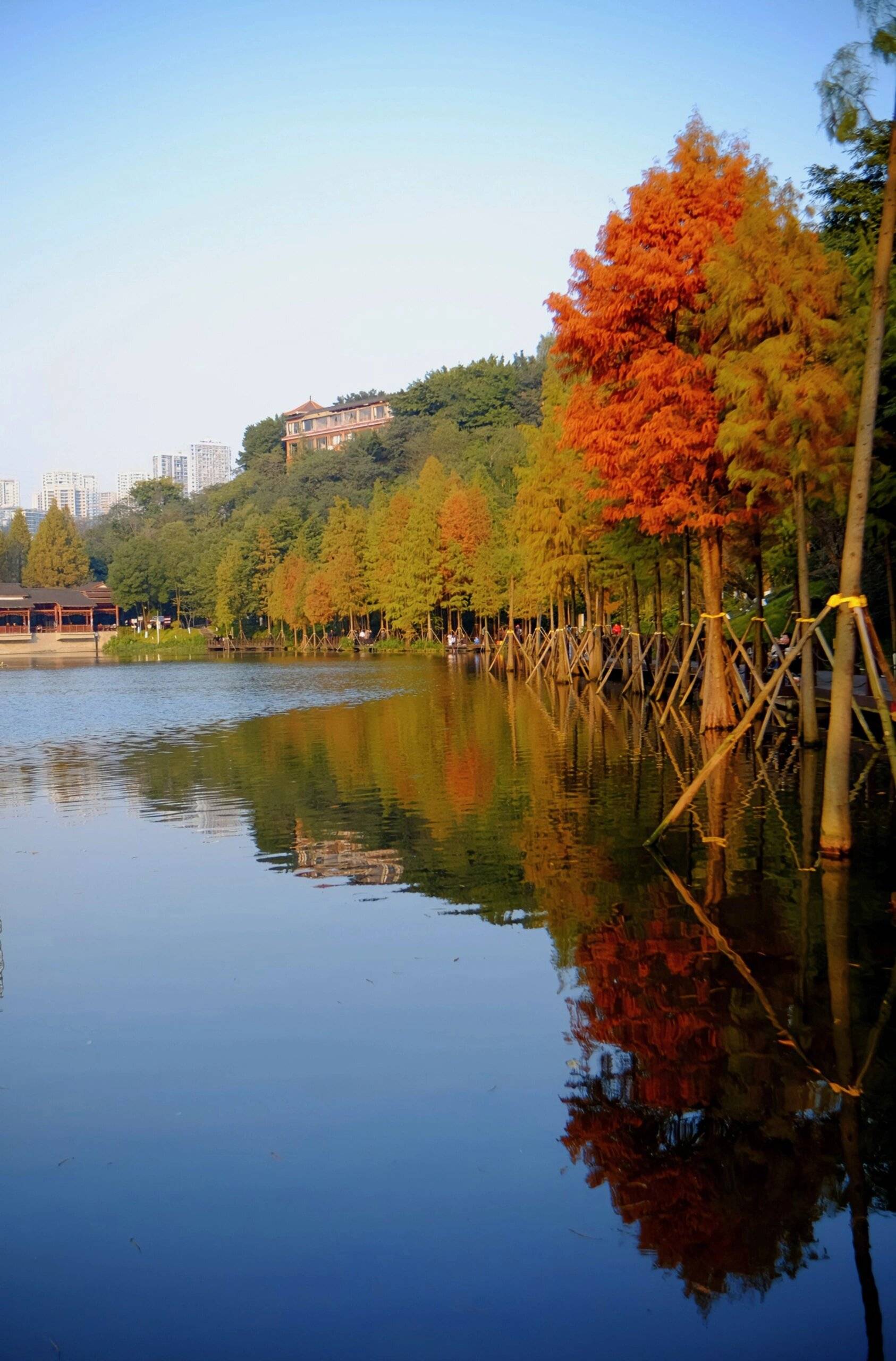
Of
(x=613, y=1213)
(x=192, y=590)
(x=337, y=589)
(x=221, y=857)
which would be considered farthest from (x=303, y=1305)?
(x=192, y=590)

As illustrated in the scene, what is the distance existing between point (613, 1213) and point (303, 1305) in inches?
55.9

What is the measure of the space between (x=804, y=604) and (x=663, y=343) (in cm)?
615

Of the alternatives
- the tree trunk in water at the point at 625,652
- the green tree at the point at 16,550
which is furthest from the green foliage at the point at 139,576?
the tree trunk in water at the point at 625,652

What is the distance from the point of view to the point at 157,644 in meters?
118

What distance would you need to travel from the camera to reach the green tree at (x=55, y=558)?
14238cm

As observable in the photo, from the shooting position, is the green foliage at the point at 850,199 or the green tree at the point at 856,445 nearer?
the green tree at the point at 856,445

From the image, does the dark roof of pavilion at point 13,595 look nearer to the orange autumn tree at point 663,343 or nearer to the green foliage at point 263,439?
the green foliage at point 263,439

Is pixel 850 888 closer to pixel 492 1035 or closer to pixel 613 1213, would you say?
pixel 492 1035

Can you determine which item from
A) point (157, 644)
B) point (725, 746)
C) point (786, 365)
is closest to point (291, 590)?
point (157, 644)

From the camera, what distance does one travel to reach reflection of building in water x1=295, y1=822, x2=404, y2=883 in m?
12.4

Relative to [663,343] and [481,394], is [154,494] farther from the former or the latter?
[663,343]

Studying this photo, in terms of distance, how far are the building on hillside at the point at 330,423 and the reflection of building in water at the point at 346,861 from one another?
491 feet

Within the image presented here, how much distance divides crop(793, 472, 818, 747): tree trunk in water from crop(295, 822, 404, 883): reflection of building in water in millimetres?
8264

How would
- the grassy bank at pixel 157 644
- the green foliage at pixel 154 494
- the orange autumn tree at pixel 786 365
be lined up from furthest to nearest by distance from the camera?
the green foliage at pixel 154 494, the grassy bank at pixel 157 644, the orange autumn tree at pixel 786 365
